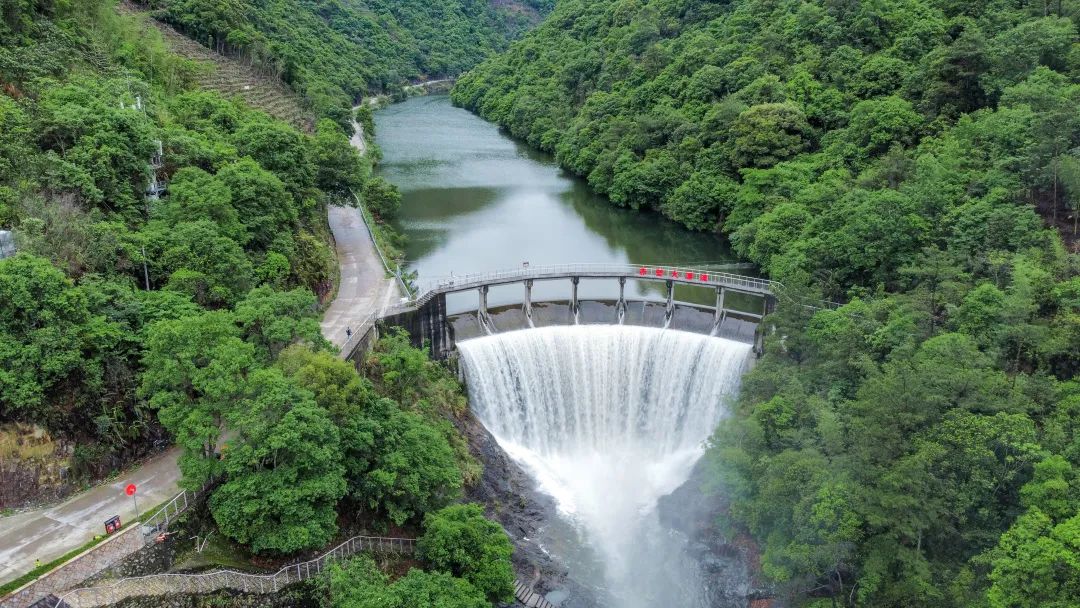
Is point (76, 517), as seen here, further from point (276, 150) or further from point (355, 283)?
point (276, 150)

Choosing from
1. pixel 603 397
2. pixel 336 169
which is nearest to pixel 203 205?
pixel 336 169

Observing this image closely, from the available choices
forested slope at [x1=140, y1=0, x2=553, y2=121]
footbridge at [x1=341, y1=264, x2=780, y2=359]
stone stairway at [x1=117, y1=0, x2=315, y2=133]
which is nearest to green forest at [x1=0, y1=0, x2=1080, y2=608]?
footbridge at [x1=341, y1=264, x2=780, y2=359]

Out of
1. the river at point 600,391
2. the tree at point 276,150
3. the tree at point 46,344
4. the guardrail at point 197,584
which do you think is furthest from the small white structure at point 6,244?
the river at point 600,391

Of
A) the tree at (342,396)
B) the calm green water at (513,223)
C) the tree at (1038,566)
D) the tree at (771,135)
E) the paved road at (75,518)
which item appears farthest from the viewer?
the tree at (771,135)

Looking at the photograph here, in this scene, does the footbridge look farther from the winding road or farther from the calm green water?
the winding road

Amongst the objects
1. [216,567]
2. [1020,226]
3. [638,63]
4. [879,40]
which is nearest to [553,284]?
[1020,226]

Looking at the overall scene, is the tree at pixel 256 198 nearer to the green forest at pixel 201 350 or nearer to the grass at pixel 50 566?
the green forest at pixel 201 350

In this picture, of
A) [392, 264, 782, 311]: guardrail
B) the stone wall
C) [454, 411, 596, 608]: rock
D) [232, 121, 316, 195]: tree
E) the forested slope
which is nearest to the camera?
the stone wall

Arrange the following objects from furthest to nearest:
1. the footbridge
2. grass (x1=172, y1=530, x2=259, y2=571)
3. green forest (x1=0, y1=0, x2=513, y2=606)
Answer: the footbridge < green forest (x1=0, y1=0, x2=513, y2=606) < grass (x1=172, y1=530, x2=259, y2=571)
